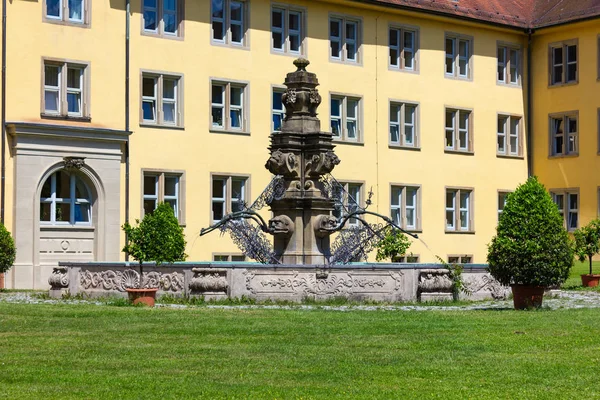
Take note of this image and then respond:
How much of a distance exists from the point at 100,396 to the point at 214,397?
103 cm

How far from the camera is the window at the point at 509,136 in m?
52.9

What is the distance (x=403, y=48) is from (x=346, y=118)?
3839 millimetres

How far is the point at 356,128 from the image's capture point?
47.9 meters

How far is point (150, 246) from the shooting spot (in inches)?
1106

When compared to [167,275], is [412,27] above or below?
above

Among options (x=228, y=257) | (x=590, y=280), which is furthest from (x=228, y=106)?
(x=590, y=280)

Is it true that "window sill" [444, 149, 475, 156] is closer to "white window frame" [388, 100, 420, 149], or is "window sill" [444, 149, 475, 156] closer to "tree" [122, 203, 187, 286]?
"white window frame" [388, 100, 420, 149]

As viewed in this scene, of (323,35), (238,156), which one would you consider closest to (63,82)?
(238,156)

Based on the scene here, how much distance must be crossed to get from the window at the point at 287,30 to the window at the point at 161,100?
4177mm

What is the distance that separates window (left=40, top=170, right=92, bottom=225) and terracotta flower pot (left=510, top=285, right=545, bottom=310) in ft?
59.8

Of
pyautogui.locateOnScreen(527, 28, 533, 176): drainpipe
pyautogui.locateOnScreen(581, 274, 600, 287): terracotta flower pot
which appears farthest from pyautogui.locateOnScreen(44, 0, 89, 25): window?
pyautogui.locateOnScreen(527, 28, 533, 176): drainpipe

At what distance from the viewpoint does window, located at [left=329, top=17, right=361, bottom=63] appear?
155 feet

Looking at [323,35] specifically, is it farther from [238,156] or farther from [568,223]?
[568,223]

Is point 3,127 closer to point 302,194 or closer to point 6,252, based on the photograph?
point 6,252
